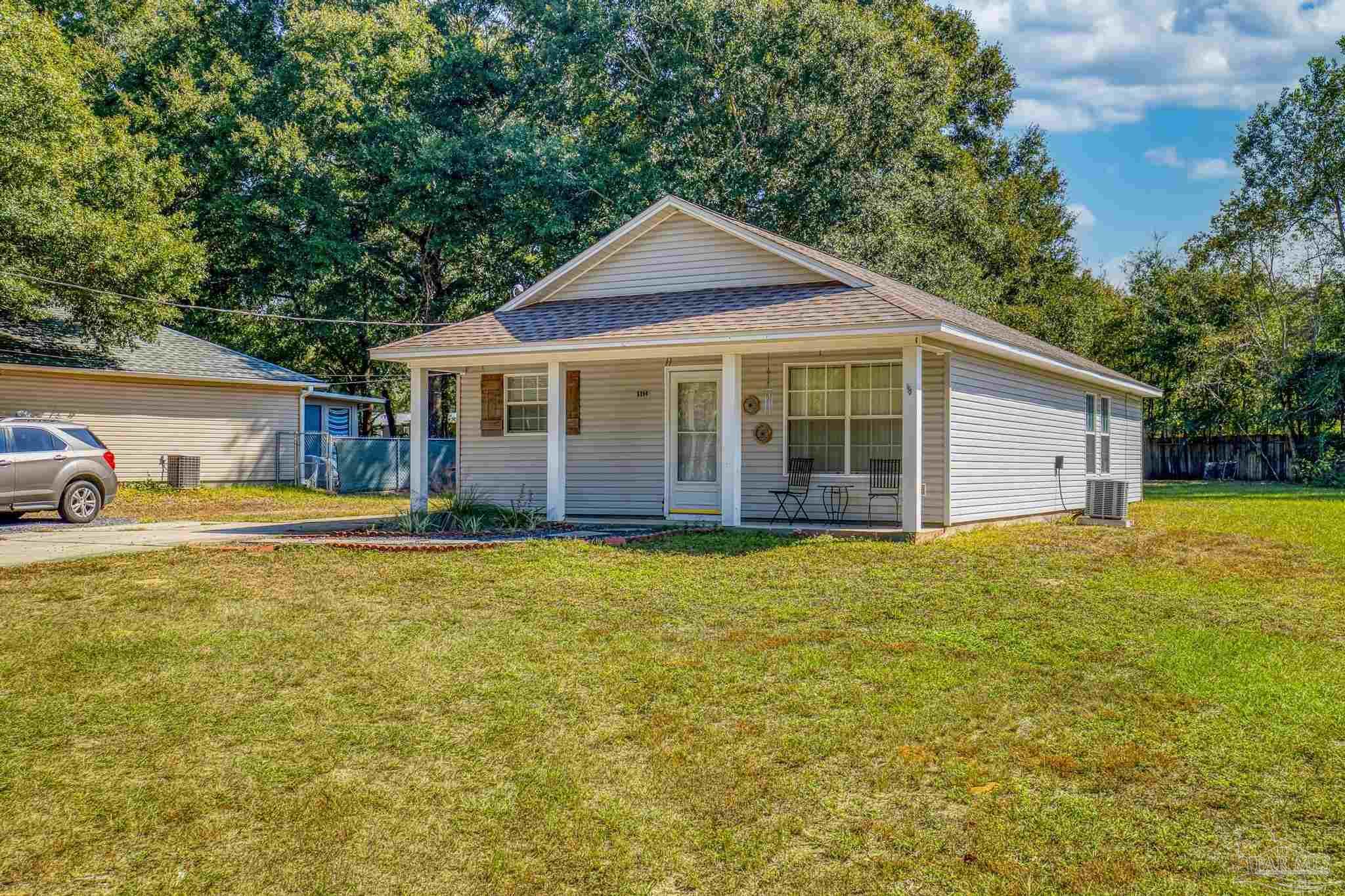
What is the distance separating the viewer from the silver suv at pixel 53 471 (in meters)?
13.7

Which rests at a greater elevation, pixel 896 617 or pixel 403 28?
pixel 403 28

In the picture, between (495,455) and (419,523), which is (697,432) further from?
(419,523)

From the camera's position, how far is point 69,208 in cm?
1938

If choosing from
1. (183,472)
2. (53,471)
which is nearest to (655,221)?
(53,471)

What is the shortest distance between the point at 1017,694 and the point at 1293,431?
101ft

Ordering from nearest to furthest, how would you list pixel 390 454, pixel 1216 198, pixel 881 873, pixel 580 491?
pixel 881 873
pixel 580 491
pixel 390 454
pixel 1216 198

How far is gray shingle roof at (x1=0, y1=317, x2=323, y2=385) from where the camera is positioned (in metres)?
21.4

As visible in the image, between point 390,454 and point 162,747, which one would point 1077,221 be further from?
point 162,747

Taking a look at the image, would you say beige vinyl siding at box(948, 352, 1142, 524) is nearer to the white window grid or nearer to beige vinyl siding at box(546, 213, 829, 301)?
the white window grid

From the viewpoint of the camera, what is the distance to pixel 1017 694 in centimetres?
534

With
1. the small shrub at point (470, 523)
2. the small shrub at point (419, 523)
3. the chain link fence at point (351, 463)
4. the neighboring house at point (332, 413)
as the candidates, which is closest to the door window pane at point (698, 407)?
the small shrub at point (470, 523)

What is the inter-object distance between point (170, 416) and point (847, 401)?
1766cm

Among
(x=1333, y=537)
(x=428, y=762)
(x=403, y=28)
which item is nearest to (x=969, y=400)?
(x=1333, y=537)

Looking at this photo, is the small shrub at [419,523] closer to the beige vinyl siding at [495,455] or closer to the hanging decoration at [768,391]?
the beige vinyl siding at [495,455]
